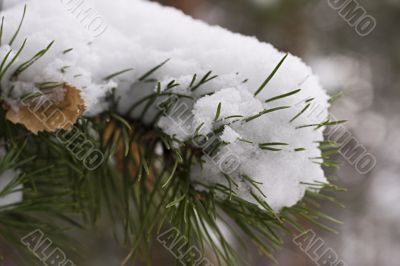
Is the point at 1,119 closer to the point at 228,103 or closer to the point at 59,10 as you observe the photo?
the point at 59,10

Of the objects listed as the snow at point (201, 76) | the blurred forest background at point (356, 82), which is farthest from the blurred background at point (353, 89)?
the snow at point (201, 76)

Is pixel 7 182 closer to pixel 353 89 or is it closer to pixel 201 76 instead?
pixel 201 76

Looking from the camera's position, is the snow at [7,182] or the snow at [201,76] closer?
the snow at [201,76]

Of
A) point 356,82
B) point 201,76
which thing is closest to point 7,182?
point 201,76

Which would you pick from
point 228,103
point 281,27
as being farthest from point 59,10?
point 281,27

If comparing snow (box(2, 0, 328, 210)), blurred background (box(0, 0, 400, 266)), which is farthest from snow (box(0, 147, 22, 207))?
blurred background (box(0, 0, 400, 266))

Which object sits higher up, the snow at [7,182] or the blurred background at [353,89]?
the blurred background at [353,89]

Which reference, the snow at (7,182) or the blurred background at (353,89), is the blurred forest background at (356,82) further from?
the snow at (7,182)
